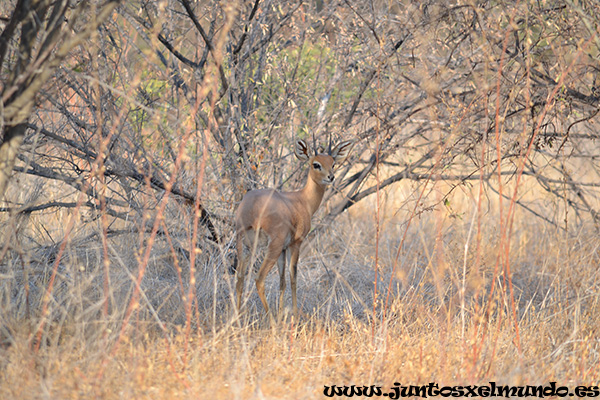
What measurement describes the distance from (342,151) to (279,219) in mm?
1247

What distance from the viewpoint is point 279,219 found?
5383 millimetres

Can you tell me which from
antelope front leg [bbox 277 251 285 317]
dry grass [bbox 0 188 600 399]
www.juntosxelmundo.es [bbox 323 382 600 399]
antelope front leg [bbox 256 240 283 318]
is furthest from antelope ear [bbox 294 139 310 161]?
www.juntosxelmundo.es [bbox 323 382 600 399]

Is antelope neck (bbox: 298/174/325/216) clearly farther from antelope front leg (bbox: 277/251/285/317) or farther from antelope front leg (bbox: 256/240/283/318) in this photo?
antelope front leg (bbox: 256/240/283/318)

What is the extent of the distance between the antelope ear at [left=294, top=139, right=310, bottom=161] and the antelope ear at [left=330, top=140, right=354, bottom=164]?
9.6 inches

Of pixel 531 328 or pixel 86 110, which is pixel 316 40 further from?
pixel 531 328

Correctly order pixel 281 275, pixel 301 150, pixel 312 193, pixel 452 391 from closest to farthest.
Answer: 1. pixel 452 391
2. pixel 281 275
3. pixel 312 193
4. pixel 301 150

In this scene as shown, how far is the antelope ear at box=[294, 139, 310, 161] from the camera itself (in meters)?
6.11

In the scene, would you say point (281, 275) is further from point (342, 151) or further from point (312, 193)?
point (342, 151)

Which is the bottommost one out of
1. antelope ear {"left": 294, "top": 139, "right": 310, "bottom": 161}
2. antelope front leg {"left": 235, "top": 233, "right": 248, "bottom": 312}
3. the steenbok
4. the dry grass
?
the dry grass

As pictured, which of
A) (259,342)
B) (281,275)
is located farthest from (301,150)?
(259,342)

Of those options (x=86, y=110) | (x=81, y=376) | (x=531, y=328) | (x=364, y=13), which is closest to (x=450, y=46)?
(x=364, y=13)

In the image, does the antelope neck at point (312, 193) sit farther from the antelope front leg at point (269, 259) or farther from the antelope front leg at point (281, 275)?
the antelope front leg at point (269, 259)

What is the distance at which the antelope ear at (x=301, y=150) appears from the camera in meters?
6.11

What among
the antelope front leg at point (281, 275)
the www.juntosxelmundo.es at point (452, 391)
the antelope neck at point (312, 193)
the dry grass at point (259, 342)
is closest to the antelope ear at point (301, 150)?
the antelope neck at point (312, 193)
